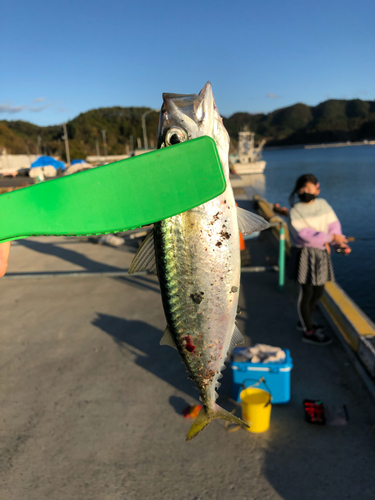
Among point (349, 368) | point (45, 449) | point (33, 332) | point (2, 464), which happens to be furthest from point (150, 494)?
point (33, 332)

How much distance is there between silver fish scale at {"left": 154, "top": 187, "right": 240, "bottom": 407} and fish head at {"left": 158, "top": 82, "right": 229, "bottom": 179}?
0.18 meters

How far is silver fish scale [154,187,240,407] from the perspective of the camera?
1286mm

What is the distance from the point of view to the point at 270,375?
3881 millimetres

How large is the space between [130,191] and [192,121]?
441 mm

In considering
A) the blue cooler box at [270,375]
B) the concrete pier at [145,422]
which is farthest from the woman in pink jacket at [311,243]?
the blue cooler box at [270,375]

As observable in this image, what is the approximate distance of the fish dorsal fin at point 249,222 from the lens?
4.61 ft

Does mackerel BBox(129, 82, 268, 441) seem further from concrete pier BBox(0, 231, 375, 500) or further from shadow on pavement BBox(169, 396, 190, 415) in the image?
shadow on pavement BBox(169, 396, 190, 415)

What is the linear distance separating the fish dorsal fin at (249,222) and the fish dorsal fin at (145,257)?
0.38 meters

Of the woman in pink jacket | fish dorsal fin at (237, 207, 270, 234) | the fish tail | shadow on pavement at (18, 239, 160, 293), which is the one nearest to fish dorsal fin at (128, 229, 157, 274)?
fish dorsal fin at (237, 207, 270, 234)

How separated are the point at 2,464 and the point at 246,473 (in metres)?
2.47

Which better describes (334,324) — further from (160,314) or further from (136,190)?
(136,190)

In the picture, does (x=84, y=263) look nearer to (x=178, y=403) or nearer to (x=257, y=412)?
(x=178, y=403)

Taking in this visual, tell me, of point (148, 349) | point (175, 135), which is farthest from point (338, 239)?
point (175, 135)

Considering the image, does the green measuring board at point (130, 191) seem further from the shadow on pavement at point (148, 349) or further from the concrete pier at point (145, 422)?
the shadow on pavement at point (148, 349)
